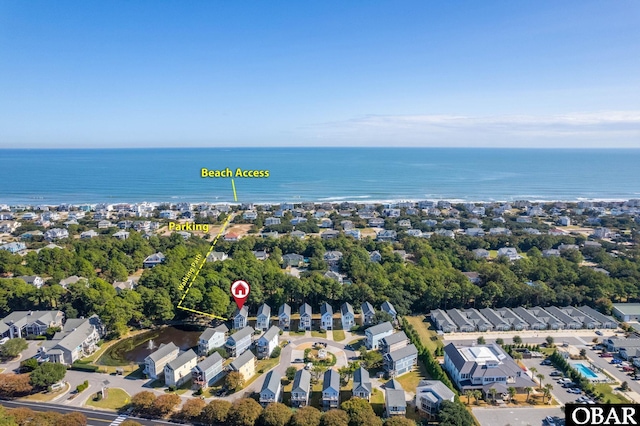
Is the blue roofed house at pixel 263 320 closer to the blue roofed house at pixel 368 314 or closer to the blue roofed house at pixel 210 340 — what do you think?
the blue roofed house at pixel 210 340

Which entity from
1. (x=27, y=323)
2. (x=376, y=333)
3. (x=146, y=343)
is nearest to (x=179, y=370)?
(x=146, y=343)

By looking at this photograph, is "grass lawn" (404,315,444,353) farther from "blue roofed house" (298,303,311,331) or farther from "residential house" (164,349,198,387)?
"residential house" (164,349,198,387)

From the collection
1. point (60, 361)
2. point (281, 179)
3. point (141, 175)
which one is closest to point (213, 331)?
point (60, 361)

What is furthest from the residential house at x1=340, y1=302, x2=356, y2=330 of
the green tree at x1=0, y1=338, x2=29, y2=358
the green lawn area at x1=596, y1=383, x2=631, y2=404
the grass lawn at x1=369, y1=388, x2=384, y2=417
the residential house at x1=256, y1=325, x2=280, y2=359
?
the green tree at x1=0, y1=338, x2=29, y2=358

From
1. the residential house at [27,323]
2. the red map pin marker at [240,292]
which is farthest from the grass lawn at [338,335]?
the residential house at [27,323]

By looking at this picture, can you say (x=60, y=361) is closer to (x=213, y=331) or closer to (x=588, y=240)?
(x=213, y=331)

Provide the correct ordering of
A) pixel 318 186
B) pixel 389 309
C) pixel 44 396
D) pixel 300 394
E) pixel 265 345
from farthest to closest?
pixel 318 186
pixel 389 309
pixel 265 345
pixel 44 396
pixel 300 394

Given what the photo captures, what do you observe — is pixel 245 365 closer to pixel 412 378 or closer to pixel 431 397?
pixel 412 378
